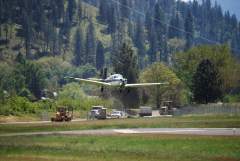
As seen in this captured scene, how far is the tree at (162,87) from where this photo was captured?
165 m

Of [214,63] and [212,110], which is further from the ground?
[214,63]

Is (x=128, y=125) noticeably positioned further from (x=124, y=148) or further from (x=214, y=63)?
(x=214, y=63)

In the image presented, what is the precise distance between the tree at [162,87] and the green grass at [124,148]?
378 feet

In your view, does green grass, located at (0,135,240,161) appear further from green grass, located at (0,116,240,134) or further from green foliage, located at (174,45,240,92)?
green foliage, located at (174,45,240,92)

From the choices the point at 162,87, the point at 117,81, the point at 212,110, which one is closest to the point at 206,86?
the point at 162,87

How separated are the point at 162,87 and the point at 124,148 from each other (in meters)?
124

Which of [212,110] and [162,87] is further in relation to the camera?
[162,87]

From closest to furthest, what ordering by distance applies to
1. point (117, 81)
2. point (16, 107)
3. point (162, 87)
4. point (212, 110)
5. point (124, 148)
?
point (124, 148) → point (212, 110) → point (117, 81) → point (16, 107) → point (162, 87)

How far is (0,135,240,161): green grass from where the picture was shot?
34.8m

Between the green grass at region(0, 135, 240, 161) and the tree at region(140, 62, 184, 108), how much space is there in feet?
378

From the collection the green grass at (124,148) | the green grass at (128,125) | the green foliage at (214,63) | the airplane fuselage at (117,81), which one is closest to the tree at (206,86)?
the green foliage at (214,63)

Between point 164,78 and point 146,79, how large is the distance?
5125 millimetres

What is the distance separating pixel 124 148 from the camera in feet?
132

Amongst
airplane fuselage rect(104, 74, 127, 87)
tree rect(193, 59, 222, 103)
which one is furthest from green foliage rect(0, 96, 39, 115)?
tree rect(193, 59, 222, 103)
